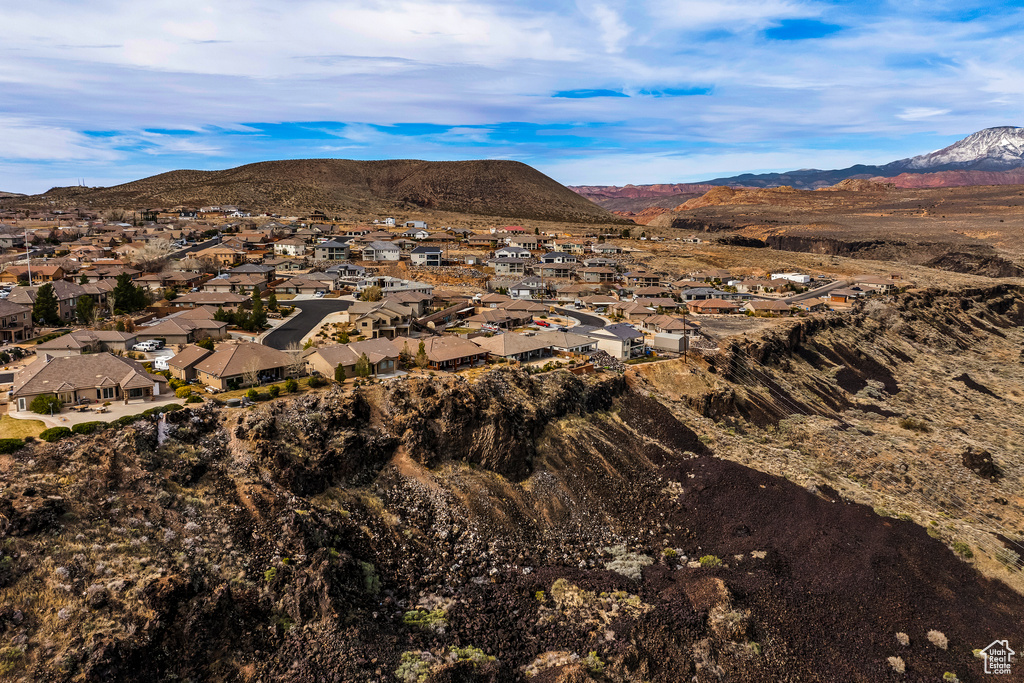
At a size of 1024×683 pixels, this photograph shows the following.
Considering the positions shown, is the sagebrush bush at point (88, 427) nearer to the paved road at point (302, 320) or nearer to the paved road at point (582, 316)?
the paved road at point (302, 320)

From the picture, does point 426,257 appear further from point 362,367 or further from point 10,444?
point 10,444

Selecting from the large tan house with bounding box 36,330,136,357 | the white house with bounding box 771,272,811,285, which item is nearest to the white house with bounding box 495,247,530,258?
the white house with bounding box 771,272,811,285

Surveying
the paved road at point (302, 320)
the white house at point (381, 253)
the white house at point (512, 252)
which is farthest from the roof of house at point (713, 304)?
the white house at point (381, 253)

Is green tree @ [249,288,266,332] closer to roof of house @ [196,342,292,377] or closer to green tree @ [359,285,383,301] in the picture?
roof of house @ [196,342,292,377]

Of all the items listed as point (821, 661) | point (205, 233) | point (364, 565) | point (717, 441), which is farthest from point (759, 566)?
point (205, 233)

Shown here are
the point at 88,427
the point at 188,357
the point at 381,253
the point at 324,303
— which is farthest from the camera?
the point at 381,253

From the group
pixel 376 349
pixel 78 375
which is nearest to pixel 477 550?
pixel 376 349
